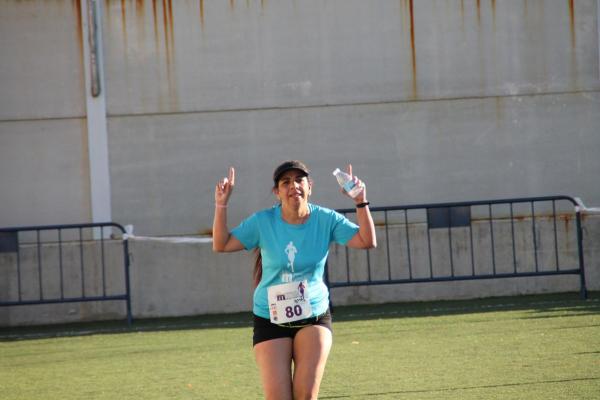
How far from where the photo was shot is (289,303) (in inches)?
258

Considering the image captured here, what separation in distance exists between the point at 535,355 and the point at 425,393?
6.21 ft

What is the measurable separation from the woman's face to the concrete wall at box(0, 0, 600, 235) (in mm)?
9274

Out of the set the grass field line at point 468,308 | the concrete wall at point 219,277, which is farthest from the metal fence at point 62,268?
the grass field line at point 468,308

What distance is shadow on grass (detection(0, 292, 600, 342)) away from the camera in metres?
13.8

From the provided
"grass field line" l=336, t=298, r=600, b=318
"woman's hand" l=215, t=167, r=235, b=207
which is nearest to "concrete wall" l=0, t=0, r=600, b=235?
"grass field line" l=336, t=298, r=600, b=318

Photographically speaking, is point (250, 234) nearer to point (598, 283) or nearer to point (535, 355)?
point (535, 355)

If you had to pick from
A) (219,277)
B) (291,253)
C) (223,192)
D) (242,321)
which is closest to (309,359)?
(291,253)

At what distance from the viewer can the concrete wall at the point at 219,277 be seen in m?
15.3

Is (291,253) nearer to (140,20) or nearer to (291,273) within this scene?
(291,273)

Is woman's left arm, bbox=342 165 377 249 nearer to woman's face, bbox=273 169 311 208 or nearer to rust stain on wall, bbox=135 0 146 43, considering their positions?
woman's face, bbox=273 169 311 208

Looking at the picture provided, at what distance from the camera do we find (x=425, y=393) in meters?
8.48

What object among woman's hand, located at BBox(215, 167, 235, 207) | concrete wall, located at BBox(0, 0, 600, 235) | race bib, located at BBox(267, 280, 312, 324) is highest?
concrete wall, located at BBox(0, 0, 600, 235)

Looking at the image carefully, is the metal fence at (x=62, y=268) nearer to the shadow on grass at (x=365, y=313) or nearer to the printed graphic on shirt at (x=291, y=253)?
the shadow on grass at (x=365, y=313)

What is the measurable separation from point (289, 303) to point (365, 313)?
8.08 meters
